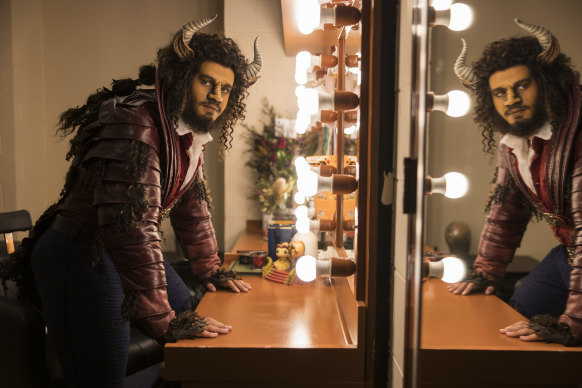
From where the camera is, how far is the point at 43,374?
56.2 inches

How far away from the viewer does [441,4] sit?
75 cm

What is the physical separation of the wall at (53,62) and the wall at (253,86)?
26 cm

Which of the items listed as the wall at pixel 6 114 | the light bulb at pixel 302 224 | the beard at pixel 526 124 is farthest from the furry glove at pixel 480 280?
the wall at pixel 6 114

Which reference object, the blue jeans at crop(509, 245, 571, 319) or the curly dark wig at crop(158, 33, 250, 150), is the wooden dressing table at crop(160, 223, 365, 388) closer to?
the blue jeans at crop(509, 245, 571, 319)

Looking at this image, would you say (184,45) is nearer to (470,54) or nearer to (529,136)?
(470,54)

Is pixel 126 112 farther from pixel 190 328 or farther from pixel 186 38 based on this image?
pixel 190 328

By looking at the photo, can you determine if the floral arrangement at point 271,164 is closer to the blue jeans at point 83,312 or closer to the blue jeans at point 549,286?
the blue jeans at point 83,312

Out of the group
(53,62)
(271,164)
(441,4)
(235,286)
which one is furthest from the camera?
(271,164)

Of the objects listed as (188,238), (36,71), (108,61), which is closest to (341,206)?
(188,238)

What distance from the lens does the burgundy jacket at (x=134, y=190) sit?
1.15 meters

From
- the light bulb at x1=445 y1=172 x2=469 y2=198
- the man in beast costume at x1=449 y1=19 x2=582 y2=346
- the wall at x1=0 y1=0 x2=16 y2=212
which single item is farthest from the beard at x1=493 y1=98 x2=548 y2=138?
the wall at x1=0 y1=0 x2=16 y2=212

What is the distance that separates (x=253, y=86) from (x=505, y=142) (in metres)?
2.67

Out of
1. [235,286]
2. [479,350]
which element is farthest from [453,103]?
[235,286]

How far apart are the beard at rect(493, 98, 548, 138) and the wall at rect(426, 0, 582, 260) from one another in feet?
0.13
